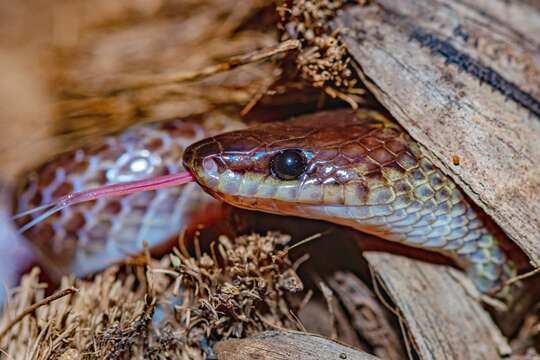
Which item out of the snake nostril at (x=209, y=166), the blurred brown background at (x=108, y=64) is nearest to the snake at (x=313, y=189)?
the snake nostril at (x=209, y=166)

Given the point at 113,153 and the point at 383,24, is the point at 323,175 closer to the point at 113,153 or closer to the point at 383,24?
the point at 383,24

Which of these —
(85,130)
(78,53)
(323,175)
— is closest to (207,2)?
(78,53)

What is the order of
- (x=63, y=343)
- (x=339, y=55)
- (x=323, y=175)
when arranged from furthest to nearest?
(x=339, y=55)
(x=323, y=175)
(x=63, y=343)

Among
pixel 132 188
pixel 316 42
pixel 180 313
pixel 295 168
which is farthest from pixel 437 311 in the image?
pixel 132 188

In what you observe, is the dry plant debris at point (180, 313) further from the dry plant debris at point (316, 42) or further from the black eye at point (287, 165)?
the dry plant debris at point (316, 42)

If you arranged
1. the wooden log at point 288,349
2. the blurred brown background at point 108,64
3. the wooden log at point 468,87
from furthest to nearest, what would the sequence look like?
the blurred brown background at point 108,64 → the wooden log at point 468,87 → the wooden log at point 288,349

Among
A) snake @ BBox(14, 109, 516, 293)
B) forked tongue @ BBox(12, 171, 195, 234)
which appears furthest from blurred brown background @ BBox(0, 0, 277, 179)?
forked tongue @ BBox(12, 171, 195, 234)

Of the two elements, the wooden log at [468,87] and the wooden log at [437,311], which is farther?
the wooden log at [437,311]
